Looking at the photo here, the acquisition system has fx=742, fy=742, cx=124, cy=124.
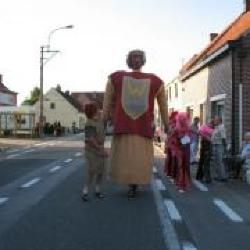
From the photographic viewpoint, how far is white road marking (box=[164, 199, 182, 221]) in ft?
33.6

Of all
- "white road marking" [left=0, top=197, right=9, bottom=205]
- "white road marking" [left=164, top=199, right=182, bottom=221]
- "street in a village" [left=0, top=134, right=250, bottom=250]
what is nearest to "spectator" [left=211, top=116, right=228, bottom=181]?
"street in a village" [left=0, top=134, right=250, bottom=250]

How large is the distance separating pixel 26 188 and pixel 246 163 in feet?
17.0

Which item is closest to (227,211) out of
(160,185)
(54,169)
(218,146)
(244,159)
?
(160,185)

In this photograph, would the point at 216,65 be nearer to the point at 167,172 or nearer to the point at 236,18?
the point at 236,18

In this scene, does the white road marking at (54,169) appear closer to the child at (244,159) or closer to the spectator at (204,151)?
the spectator at (204,151)

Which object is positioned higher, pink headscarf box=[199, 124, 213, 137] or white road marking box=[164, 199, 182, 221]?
pink headscarf box=[199, 124, 213, 137]

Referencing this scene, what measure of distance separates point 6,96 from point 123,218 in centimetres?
10023

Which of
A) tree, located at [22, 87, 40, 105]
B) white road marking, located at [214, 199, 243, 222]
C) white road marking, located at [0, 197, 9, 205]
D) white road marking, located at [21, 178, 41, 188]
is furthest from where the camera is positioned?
tree, located at [22, 87, 40, 105]

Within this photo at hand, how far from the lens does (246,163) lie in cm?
1670

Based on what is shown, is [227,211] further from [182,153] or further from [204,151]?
[204,151]

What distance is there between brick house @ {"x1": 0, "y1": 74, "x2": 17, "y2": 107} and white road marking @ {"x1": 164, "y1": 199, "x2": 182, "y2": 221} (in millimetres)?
93341

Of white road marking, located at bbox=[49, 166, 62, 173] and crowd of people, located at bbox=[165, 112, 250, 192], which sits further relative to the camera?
white road marking, located at bbox=[49, 166, 62, 173]

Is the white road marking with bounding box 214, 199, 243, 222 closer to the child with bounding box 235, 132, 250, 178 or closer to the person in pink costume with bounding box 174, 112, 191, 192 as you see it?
the person in pink costume with bounding box 174, 112, 191, 192

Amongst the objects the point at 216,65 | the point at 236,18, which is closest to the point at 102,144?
the point at 216,65
